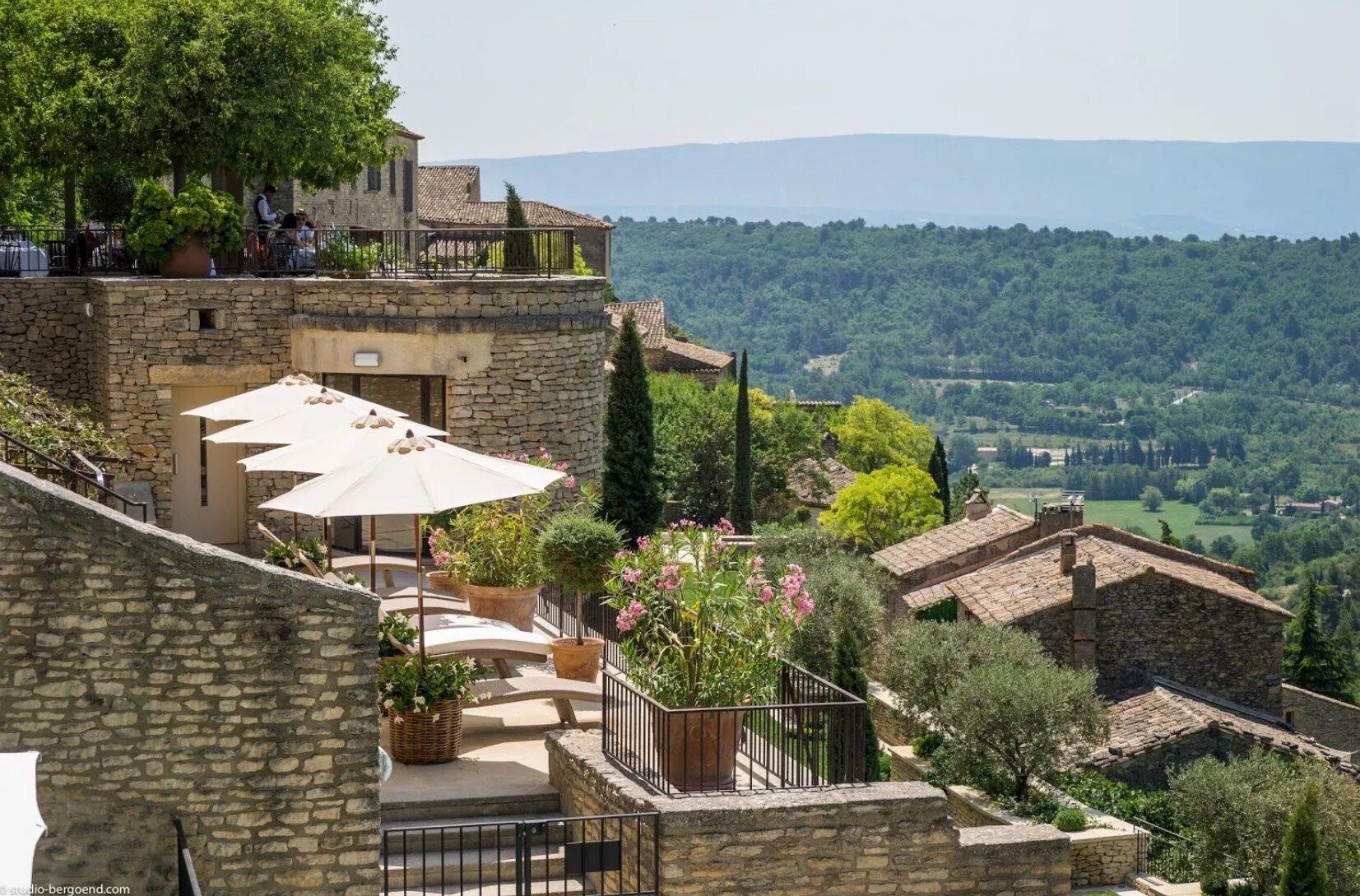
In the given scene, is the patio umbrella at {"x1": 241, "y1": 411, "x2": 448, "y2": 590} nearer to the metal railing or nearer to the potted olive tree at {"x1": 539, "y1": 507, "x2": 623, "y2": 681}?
the potted olive tree at {"x1": 539, "y1": 507, "x2": 623, "y2": 681}

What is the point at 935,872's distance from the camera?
12703 millimetres

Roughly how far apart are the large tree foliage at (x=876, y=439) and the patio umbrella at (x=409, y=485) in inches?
2326

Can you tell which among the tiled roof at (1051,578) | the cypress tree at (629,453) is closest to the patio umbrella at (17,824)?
the cypress tree at (629,453)

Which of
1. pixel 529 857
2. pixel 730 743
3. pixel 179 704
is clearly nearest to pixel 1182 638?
pixel 730 743

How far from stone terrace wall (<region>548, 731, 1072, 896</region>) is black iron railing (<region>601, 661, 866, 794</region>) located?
246 millimetres

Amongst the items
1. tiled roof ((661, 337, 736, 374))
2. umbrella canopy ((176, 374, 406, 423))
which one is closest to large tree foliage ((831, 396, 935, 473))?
tiled roof ((661, 337, 736, 374))

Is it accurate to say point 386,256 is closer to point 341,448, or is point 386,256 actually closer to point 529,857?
point 341,448

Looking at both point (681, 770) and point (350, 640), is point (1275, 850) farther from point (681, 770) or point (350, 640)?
point (350, 640)

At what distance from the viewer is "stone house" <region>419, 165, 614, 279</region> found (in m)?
72.7

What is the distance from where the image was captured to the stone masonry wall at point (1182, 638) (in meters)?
35.1

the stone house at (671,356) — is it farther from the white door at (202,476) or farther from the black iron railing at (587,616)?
the black iron railing at (587,616)

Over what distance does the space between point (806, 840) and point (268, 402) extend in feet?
27.6

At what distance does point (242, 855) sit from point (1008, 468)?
17975cm

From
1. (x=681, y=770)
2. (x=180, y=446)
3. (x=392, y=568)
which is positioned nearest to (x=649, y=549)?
(x=681, y=770)
